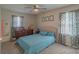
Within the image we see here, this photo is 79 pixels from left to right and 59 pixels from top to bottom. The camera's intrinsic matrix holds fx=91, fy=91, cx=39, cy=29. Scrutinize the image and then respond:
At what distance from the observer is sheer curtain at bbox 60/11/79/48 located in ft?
5.27

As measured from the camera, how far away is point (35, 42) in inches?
62.4

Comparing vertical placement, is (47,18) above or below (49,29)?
above

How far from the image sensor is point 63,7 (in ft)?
5.32

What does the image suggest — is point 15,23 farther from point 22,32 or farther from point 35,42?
point 35,42

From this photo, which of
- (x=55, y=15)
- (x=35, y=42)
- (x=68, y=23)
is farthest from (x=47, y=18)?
(x=35, y=42)

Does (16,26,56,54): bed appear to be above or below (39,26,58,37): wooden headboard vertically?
below

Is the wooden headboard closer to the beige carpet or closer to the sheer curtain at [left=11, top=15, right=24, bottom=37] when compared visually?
the beige carpet

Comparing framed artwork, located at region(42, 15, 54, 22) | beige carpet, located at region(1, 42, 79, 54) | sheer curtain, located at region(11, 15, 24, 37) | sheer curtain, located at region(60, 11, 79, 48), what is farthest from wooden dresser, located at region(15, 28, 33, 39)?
sheer curtain, located at region(60, 11, 79, 48)

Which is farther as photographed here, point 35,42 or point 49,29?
point 49,29

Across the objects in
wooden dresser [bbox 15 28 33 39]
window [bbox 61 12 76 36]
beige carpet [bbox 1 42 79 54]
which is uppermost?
window [bbox 61 12 76 36]

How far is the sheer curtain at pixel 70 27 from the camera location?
1.61m

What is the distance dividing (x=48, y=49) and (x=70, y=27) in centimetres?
56
